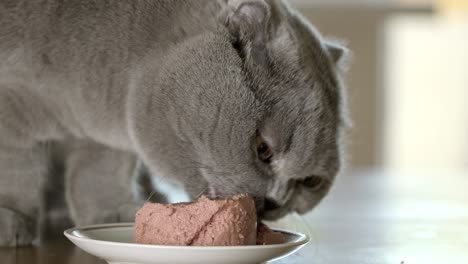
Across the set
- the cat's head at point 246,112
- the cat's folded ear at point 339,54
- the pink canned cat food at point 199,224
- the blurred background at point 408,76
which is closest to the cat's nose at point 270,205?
the cat's head at point 246,112

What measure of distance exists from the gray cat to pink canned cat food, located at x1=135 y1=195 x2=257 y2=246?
178 millimetres

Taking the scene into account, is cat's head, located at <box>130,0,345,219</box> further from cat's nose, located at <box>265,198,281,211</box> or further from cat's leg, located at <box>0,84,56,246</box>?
cat's leg, located at <box>0,84,56,246</box>

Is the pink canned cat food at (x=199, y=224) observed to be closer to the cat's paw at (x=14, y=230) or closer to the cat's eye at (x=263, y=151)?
the cat's eye at (x=263, y=151)

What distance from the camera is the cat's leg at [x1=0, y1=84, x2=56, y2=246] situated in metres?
→ 1.39

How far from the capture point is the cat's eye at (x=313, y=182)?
52.9 inches

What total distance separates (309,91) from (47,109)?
0.47 m

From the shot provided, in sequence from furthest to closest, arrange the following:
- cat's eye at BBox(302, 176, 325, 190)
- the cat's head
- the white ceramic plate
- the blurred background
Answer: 1. the blurred background
2. cat's eye at BBox(302, 176, 325, 190)
3. the cat's head
4. the white ceramic plate

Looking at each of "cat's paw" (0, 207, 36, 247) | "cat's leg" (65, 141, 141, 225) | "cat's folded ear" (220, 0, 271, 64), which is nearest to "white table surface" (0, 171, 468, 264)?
"cat's paw" (0, 207, 36, 247)

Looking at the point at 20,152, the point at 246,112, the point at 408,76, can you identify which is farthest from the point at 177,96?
the point at 408,76

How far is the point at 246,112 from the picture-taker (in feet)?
3.95

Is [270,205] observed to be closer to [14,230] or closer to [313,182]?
[313,182]

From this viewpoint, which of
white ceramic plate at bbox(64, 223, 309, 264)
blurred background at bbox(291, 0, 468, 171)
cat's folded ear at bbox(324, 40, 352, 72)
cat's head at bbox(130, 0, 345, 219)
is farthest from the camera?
blurred background at bbox(291, 0, 468, 171)

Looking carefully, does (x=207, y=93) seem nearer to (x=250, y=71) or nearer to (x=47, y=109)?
(x=250, y=71)

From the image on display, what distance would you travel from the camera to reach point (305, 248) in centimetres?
139
